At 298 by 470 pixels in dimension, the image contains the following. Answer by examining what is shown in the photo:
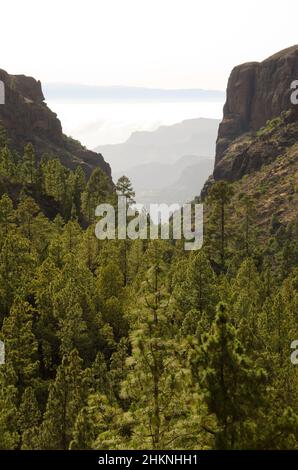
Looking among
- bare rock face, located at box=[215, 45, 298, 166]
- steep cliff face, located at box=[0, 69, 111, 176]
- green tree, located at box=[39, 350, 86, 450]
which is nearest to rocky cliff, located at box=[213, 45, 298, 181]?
bare rock face, located at box=[215, 45, 298, 166]

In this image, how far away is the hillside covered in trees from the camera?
59.7 feet

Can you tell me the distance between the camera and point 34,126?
14725cm

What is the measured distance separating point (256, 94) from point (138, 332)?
521ft

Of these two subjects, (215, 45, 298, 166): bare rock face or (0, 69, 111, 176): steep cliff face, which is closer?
(0, 69, 111, 176): steep cliff face

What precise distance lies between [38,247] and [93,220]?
25634 millimetres

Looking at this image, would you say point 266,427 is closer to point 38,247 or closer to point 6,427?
point 6,427

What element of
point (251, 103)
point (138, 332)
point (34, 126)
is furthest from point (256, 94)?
point (138, 332)

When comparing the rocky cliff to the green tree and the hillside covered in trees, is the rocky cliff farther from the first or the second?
the green tree

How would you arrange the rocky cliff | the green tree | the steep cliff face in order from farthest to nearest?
the rocky cliff
the steep cliff face
the green tree

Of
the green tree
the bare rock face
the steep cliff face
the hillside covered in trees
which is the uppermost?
the bare rock face

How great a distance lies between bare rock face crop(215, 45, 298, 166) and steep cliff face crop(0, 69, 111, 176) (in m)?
49.0

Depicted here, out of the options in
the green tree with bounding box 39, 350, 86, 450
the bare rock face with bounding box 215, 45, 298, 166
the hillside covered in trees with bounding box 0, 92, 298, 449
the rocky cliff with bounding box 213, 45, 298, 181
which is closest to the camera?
the hillside covered in trees with bounding box 0, 92, 298, 449

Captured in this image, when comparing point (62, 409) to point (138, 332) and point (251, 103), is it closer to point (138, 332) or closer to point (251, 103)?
point (138, 332)

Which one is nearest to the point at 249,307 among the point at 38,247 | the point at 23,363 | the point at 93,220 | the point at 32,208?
the point at 23,363
